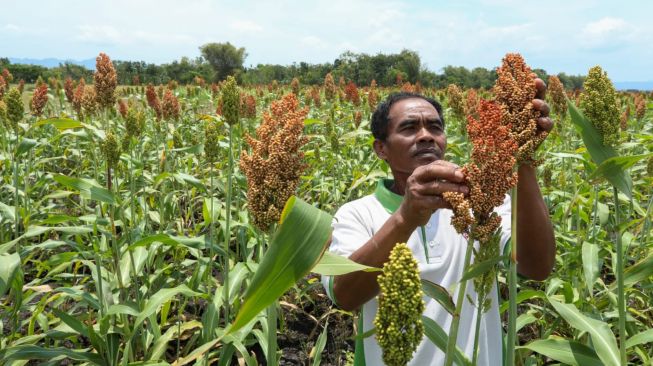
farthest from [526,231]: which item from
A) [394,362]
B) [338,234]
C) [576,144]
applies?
[576,144]

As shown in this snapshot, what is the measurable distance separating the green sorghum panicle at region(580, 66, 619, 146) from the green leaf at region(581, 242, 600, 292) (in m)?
1.15

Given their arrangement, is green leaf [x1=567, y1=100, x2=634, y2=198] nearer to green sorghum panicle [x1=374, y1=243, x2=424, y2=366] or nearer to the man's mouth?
the man's mouth

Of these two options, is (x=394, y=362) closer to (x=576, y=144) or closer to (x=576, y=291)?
(x=576, y=291)

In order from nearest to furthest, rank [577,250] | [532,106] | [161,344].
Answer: [532,106] < [161,344] < [577,250]

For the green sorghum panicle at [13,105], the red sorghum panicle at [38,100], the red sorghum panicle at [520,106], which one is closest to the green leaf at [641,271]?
the red sorghum panicle at [520,106]

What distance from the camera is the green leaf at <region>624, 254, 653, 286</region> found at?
159cm

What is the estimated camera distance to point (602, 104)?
4.38 ft

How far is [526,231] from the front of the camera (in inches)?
65.1

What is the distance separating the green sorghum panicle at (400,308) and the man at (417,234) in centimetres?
56

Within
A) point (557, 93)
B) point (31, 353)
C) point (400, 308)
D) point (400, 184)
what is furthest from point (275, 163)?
point (557, 93)

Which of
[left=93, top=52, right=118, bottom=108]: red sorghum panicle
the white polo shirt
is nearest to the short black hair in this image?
the white polo shirt

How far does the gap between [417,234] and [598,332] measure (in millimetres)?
769

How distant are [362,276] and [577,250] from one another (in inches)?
84.6

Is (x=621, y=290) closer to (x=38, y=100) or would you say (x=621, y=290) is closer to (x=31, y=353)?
(x=31, y=353)
